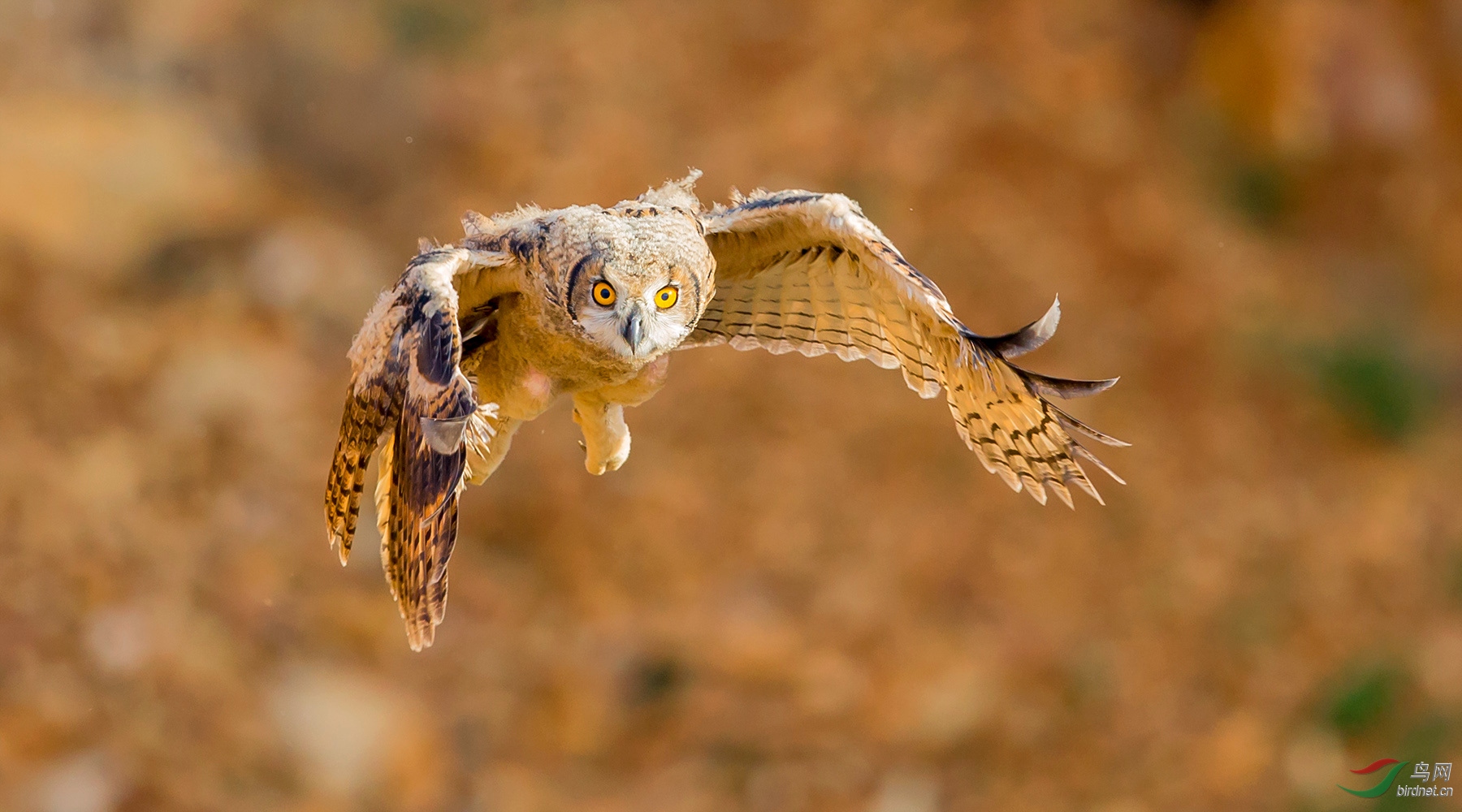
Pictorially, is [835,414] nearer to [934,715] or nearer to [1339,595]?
[934,715]

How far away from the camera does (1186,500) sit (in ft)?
33.9

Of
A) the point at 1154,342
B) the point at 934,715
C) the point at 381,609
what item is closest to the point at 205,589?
the point at 381,609

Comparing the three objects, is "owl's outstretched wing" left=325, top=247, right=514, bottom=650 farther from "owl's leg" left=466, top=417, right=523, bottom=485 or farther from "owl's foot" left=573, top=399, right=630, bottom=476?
"owl's foot" left=573, top=399, right=630, bottom=476

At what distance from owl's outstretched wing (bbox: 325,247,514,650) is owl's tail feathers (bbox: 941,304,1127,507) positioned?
1.25 m

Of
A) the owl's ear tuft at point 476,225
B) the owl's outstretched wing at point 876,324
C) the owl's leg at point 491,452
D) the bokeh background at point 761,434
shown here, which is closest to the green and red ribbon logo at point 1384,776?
the bokeh background at point 761,434

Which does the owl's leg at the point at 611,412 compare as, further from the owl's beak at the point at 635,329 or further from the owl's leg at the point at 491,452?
the owl's beak at the point at 635,329

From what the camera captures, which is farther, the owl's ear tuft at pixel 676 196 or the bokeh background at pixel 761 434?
the bokeh background at pixel 761 434

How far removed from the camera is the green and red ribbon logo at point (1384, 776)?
9.99 m

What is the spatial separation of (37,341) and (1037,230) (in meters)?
8.04

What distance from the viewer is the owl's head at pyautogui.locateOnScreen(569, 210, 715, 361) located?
2.91 m

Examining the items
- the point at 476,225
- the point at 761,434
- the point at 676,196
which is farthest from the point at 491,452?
the point at 761,434

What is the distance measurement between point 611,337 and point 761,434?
22.9 ft

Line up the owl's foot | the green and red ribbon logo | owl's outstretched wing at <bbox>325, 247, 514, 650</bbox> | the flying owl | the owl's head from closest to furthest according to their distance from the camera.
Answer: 1. owl's outstretched wing at <bbox>325, 247, 514, 650</bbox>
2. the flying owl
3. the owl's head
4. the owl's foot
5. the green and red ribbon logo

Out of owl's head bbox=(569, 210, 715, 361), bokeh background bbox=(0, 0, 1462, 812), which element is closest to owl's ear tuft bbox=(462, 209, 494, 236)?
owl's head bbox=(569, 210, 715, 361)
